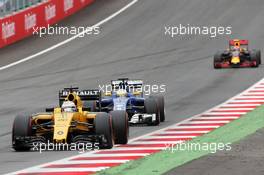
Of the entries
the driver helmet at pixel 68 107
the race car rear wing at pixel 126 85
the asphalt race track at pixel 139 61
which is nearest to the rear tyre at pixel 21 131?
the asphalt race track at pixel 139 61

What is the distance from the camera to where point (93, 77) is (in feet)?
110

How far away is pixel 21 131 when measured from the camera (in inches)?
645

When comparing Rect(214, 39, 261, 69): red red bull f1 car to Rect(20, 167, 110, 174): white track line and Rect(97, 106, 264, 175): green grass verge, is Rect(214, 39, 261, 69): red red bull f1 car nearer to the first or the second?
Rect(97, 106, 264, 175): green grass verge

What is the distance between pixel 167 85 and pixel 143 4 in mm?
23565

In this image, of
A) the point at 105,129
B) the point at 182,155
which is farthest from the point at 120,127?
the point at 182,155

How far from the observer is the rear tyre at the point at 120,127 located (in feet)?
54.7

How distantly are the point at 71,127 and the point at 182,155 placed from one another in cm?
257

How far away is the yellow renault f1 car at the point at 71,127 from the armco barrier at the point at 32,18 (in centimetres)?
2336

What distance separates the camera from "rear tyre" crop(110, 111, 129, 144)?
1669 cm

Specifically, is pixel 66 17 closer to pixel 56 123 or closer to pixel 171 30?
pixel 171 30

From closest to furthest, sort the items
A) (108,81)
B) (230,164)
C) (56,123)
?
(230,164) → (56,123) → (108,81)

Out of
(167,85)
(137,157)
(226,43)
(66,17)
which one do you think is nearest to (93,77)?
(167,85)

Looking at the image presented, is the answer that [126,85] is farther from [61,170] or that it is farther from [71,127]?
[61,170]

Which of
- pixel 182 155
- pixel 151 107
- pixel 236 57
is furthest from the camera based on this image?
pixel 236 57
